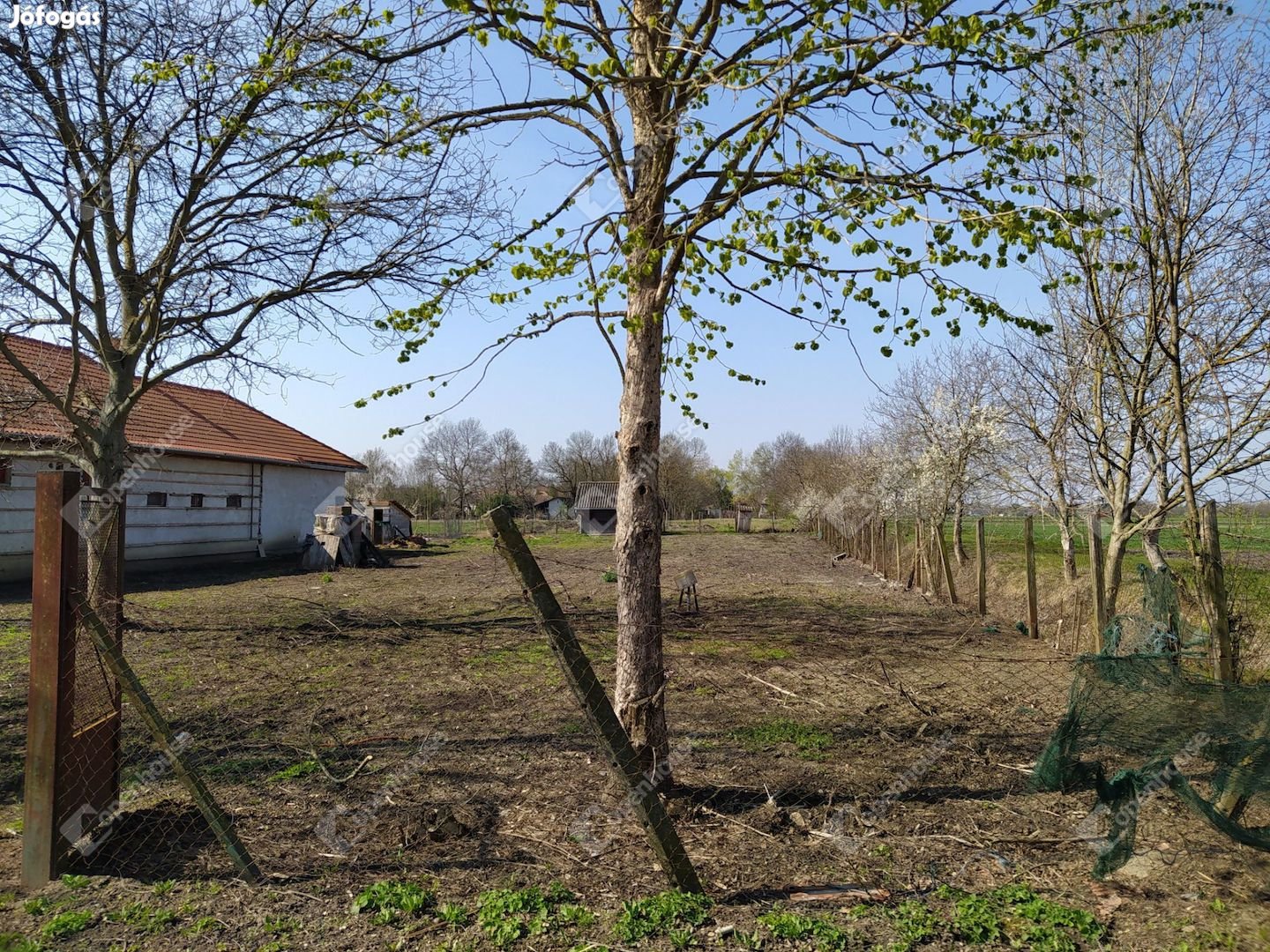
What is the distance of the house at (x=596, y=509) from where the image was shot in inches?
1726

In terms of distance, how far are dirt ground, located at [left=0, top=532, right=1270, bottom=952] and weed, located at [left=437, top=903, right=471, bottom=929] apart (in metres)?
0.04

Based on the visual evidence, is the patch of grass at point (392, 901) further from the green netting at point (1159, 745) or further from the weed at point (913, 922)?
the green netting at point (1159, 745)

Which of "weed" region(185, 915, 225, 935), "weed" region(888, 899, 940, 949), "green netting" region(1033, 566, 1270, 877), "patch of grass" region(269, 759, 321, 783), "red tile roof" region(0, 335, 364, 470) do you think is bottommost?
"weed" region(888, 899, 940, 949)

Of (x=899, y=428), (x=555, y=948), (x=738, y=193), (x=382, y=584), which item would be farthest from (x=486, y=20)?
(x=899, y=428)

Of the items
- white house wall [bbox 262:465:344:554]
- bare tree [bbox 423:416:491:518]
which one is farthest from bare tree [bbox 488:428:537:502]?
white house wall [bbox 262:465:344:554]

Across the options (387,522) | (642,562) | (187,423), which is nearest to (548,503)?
(387,522)

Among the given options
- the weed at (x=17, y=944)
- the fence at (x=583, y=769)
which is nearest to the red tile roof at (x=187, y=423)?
the fence at (x=583, y=769)

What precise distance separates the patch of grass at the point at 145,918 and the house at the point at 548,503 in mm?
52577

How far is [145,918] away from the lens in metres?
3.08

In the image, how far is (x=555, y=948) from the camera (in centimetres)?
287

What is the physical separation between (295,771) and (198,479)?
16996 millimetres

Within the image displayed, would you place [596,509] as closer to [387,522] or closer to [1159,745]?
[387,522]

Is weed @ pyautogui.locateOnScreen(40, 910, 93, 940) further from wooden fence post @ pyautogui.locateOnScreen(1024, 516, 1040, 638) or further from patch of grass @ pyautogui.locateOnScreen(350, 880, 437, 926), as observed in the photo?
wooden fence post @ pyautogui.locateOnScreen(1024, 516, 1040, 638)

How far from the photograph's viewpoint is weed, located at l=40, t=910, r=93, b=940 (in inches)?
116
